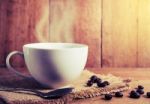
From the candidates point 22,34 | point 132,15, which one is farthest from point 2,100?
point 132,15

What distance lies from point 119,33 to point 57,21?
227 millimetres

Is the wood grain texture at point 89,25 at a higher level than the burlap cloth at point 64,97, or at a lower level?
higher

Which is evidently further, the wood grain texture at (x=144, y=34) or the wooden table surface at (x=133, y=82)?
the wood grain texture at (x=144, y=34)

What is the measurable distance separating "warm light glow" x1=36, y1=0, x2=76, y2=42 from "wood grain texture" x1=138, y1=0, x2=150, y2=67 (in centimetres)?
24

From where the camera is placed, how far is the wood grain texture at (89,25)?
3.84 ft

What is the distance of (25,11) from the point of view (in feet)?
3.79

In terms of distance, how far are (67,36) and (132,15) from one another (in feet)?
0.80

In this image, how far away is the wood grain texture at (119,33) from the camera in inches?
46.3

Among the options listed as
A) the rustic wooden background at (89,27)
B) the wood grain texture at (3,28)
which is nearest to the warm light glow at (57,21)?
the rustic wooden background at (89,27)

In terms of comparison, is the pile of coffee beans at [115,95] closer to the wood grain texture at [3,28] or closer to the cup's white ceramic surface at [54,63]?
the cup's white ceramic surface at [54,63]

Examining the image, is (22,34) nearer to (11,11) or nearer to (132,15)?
(11,11)

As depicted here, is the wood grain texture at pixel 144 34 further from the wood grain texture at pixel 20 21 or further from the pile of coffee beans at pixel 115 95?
the pile of coffee beans at pixel 115 95

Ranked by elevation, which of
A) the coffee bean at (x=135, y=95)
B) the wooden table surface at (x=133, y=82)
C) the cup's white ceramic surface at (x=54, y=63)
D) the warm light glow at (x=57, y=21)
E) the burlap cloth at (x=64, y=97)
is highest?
the warm light glow at (x=57, y=21)

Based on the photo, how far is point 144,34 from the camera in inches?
46.9
